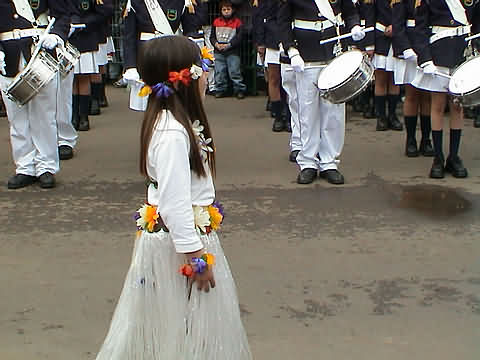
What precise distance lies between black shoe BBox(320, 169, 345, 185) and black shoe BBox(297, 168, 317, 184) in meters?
0.10

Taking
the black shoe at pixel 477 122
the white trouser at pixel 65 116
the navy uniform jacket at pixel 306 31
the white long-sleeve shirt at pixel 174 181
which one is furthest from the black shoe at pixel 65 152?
the white long-sleeve shirt at pixel 174 181

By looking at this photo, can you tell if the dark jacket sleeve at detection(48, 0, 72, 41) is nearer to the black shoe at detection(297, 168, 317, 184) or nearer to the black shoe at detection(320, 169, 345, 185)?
the black shoe at detection(297, 168, 317, 184)

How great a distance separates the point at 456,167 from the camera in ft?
22.0

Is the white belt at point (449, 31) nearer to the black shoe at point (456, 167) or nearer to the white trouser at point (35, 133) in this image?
the black shoe at point (456, 167)

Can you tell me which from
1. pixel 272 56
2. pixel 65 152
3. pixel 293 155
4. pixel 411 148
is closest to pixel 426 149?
pixel 411 148

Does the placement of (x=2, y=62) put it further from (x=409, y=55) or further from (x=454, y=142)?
(x=454, y=142)

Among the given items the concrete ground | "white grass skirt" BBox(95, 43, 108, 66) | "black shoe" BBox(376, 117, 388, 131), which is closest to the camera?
the concrete ground

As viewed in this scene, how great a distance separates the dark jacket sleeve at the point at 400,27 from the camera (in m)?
7.41

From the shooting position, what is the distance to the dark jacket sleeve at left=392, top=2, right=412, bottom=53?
7.41 metres

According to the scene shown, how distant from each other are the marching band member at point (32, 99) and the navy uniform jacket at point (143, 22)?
50cm

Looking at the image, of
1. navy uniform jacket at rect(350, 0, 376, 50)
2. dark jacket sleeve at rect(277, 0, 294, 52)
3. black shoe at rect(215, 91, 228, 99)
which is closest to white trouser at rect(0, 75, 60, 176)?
dark jacket sleeve at rect(277, 0, 294, 52)

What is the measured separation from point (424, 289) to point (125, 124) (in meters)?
5.40

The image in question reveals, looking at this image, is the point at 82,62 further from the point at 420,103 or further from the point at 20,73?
the point at 420,103

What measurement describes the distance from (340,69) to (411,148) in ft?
5.56
